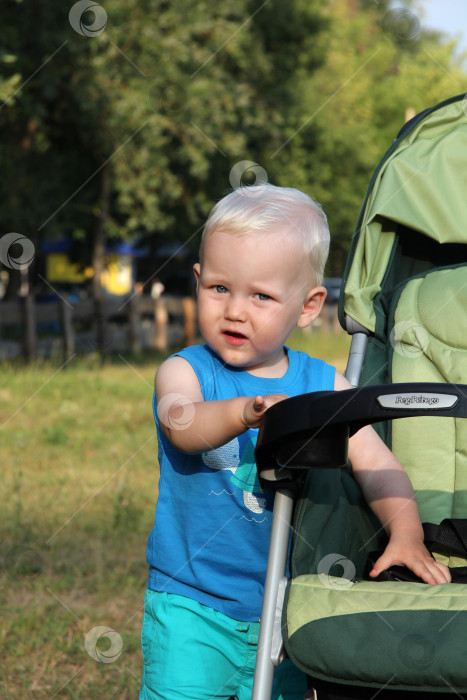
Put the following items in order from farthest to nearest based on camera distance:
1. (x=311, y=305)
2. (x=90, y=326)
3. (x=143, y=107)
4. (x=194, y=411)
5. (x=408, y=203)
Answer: (x=90, y=326), (x=143, y=107), (x=408, y=203), (x=311, y=305), (x=194, y=411)

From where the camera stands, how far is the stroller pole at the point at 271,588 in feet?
5.30

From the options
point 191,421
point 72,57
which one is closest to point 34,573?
point 191,421

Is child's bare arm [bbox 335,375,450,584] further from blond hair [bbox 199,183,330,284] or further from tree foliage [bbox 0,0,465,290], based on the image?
tree foliage [bbox 0,0,465,290]

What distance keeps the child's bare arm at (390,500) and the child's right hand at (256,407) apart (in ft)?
1.50

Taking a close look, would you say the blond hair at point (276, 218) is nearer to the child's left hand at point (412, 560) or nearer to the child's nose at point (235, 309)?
the child's nose at point (235, 309)

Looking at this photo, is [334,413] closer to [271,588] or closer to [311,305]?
[271,588]

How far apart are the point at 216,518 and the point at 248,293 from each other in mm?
501

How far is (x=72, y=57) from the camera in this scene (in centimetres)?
1130

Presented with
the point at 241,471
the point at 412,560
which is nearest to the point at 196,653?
the point at 241,471

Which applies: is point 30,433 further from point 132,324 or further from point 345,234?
point 345,234

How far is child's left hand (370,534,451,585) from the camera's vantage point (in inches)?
71.6

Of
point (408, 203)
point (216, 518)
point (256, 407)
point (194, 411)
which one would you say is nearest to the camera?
point (256, 407)

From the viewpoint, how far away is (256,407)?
1608mm

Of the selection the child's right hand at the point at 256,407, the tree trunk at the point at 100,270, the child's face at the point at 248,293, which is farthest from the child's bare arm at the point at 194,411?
the tree trunk at the point at 100,270
